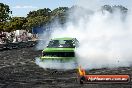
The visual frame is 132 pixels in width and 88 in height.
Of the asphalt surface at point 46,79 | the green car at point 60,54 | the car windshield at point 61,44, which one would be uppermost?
the car windshield at point 61,44

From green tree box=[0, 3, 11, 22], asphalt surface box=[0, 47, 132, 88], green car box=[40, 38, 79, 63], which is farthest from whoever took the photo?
green tree box=[0, 3, 11, 22]

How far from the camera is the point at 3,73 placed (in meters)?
17.8

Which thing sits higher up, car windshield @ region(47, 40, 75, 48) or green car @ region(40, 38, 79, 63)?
car windshield @ region(47, 40, 75, 48)

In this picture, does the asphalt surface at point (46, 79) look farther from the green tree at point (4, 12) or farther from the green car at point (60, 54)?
the green tree at point (4, 12)

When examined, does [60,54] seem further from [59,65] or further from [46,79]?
[46,79]

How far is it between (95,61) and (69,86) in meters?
7.96

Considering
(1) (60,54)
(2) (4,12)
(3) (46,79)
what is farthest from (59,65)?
(2) (4,12)

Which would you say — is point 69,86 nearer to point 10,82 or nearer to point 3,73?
point 10,82

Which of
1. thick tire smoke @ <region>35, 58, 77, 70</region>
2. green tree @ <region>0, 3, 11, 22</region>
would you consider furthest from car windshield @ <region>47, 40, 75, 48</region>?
green tree @ <region>0, 3, 11, 22</region>

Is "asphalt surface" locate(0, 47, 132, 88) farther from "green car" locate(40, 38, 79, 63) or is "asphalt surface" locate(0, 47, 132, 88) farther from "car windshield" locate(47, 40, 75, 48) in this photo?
"car windshield" locate(47, 40, 75, 48)

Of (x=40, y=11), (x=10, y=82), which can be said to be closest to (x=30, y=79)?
(x=10, y=82)

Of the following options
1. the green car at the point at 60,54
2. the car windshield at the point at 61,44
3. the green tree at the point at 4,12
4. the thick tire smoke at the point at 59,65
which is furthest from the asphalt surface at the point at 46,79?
the green tree at the point at 4,12

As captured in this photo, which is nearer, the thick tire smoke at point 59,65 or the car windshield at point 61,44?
the thick tire smoke at point 59,65

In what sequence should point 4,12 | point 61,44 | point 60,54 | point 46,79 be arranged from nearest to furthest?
point 46,79 < point 60,54 < point 61,44 < point 4,12
